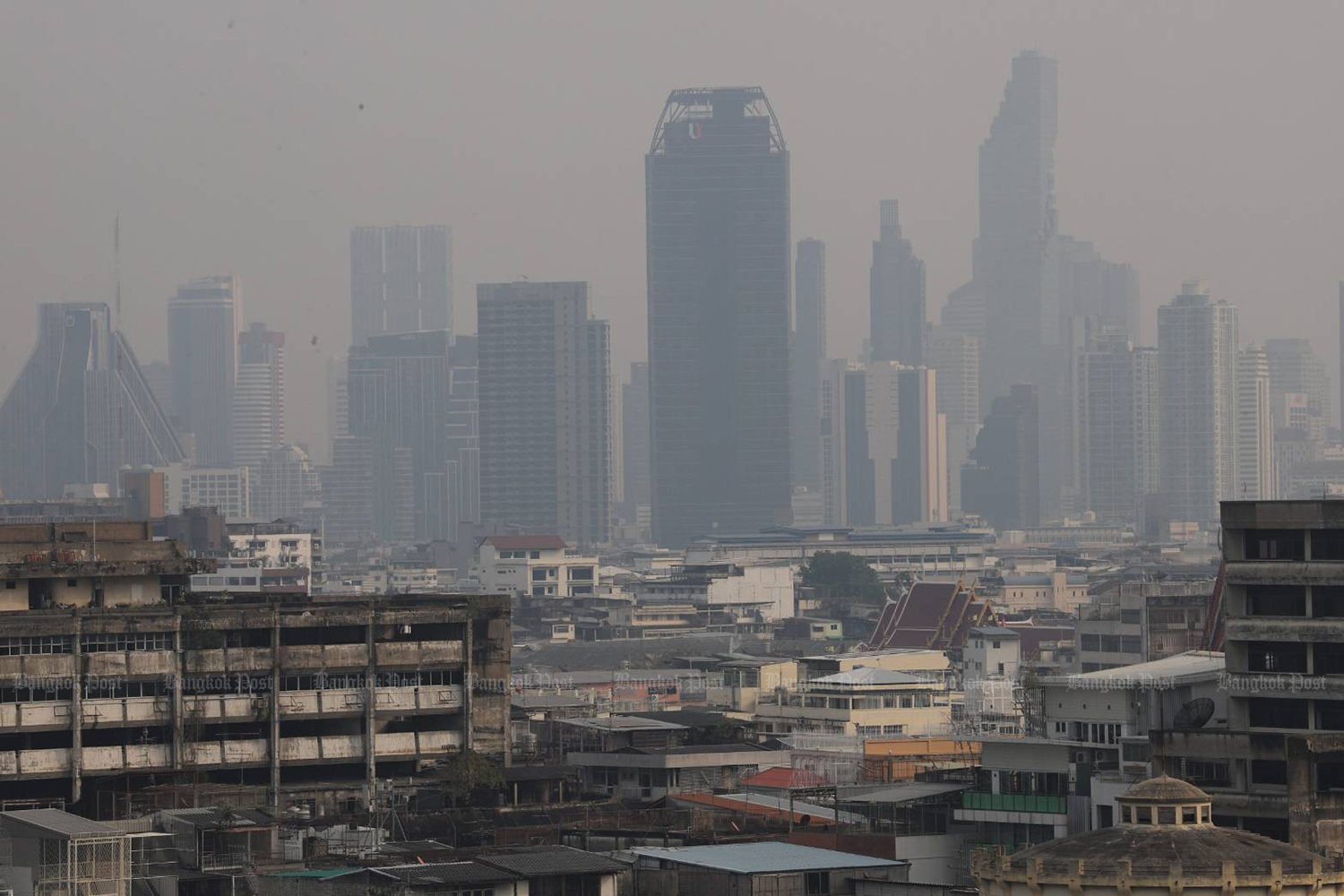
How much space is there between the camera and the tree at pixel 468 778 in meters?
75.5

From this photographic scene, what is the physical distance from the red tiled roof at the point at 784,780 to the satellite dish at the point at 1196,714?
1766 cm

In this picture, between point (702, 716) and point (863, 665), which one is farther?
point (863, 665)

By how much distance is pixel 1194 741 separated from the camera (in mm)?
54906

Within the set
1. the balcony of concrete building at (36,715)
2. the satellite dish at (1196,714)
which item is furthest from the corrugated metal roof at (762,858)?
the balcony of concrete building at (36,715)

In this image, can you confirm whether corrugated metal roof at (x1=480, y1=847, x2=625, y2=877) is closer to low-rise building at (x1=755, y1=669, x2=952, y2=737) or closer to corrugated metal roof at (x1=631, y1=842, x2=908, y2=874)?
corrugated metal roof at (x1=631, y1=842, x2=908, y2=874)

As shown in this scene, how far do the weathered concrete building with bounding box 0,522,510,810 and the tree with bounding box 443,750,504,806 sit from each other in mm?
2251

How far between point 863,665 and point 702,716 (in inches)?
1205

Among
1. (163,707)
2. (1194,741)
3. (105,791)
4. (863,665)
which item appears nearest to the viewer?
(1194,741)

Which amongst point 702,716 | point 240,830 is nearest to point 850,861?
point 240,830

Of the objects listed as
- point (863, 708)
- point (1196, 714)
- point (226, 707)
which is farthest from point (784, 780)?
point (863, 708)

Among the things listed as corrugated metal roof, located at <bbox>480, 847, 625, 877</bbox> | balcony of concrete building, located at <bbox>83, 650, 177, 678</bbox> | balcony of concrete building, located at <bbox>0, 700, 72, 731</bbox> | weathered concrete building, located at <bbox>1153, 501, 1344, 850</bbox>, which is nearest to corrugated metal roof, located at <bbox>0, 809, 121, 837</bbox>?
corrugated metal roof, located at <bbox>480, 847, 625, 877</bbox>

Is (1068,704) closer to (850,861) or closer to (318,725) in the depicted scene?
(850,861)

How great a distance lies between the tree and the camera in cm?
7550

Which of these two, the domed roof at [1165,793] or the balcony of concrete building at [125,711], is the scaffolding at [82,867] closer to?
the domed roof at [1165,793]
